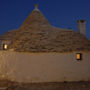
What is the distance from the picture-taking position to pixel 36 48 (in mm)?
11500

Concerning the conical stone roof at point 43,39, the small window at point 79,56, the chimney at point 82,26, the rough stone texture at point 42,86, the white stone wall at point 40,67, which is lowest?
the rough stone texture at point 42,86

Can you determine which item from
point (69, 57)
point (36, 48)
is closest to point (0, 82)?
point (36, 48)

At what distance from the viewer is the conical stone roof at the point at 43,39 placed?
11.7 metres

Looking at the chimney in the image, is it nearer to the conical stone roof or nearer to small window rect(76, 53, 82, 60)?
the conical stone roof

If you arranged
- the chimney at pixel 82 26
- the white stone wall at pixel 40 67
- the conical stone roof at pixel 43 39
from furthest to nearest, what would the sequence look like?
the chimney at pixel 82 26 < the conical stone roof at pixel 43 39 < the white stone wall at pixel 40 67

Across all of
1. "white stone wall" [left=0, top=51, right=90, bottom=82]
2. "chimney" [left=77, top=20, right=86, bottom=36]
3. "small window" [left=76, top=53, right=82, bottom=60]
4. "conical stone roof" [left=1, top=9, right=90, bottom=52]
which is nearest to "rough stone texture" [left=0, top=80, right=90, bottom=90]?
"white stone wall" [left=0, top=51, right=90, bottom=82]

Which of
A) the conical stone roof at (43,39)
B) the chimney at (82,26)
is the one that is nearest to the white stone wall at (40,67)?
the conical stone roof at (43,39)

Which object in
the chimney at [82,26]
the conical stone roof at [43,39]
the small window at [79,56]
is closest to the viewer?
the conical stone roof at [43,39]

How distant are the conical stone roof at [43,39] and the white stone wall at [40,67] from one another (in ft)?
1.65

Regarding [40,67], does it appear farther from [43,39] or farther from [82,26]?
[82,26]

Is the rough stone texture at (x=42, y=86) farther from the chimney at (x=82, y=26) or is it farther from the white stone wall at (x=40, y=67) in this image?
the chimney at (x=82, y=26)

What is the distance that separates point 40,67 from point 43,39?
92.3 inches

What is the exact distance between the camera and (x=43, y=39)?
39.7ft

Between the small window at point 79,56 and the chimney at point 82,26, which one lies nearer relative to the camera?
the small window at point 79,56
